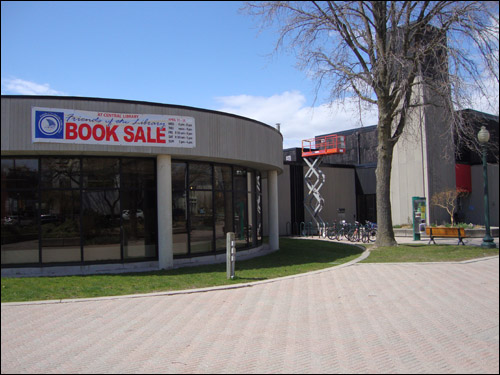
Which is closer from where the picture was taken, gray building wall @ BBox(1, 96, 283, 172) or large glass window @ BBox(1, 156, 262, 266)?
gray building wall @ BBox(1, 96, 283, 172)

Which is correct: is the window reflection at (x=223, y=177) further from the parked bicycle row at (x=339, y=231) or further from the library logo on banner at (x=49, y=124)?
the parked bicycle row at (x=339, y=231)

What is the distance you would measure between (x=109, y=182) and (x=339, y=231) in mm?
14713

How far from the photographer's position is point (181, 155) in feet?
41.5

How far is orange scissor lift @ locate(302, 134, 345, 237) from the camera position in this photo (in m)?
27.0

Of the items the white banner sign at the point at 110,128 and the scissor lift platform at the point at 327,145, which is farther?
the scissor lift platform at the point at 327,145

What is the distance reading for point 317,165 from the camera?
91.2ft

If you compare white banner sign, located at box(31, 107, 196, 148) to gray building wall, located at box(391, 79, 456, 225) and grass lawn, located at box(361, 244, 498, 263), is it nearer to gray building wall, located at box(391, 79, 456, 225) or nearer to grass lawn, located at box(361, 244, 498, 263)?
grass lawn, located at box(361, 244, 498, 263)

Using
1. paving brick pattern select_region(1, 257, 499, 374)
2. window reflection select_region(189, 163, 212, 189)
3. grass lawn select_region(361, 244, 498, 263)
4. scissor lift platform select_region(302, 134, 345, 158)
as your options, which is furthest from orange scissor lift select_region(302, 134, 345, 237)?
paving brick pattern select_region(1, 257, 499, 374)

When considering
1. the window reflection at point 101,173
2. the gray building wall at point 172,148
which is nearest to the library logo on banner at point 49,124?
the gray building wall at point 172,148

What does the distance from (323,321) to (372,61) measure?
1344 cm

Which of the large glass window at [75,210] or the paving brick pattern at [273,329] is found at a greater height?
the large glass window at [75,210]

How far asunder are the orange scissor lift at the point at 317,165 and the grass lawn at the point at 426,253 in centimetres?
958

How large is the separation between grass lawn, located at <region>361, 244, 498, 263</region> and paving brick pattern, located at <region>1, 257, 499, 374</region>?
13.4 ft

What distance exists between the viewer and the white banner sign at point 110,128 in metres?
11.0
